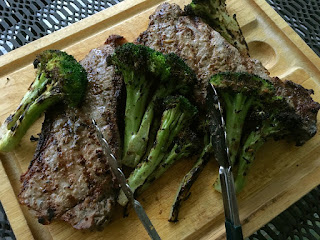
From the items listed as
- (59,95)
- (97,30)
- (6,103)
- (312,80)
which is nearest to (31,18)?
(97,30)

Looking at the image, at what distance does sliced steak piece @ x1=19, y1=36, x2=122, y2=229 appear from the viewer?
2051mm

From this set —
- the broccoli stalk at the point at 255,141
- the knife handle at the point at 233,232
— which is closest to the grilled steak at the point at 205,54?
the broccoli stalk at the point at 255,141

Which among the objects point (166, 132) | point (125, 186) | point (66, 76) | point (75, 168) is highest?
point (66, 76)

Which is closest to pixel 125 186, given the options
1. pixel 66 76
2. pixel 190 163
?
pixel 190 163

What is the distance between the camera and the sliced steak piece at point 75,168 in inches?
80.7

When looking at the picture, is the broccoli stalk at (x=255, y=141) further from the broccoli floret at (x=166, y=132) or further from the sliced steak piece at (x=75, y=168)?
the sliced steak piece at (x=75, y=168)

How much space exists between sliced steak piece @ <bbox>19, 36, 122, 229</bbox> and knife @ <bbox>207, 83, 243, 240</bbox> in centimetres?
63

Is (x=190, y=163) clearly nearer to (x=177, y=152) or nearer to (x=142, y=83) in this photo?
(x=177, y=152)

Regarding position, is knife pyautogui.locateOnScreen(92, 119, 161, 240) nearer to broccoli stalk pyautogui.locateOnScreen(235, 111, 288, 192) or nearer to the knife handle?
the knife handle

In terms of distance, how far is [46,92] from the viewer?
2.28 m

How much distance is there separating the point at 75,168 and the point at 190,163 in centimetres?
79

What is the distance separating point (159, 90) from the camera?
2336 mm

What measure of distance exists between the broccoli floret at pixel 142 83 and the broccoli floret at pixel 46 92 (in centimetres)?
30

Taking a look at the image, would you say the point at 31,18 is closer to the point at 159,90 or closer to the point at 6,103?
the point at 6,103
